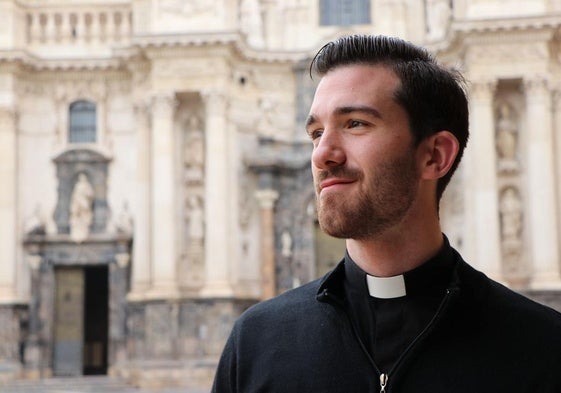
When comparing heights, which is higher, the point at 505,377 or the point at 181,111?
the point at 181,111

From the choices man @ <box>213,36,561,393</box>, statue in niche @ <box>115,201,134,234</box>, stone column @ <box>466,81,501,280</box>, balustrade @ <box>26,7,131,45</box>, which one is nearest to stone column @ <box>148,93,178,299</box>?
statue in niche @ <box>115,201,134,234</box>

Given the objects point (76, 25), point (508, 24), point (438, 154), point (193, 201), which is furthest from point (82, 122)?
point (438, 154)

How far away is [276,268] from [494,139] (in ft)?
25.0

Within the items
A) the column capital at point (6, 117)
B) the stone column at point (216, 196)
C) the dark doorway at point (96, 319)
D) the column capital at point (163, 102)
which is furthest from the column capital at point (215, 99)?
the dark doorway at point (96, 319)

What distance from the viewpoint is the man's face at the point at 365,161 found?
9.43 feet

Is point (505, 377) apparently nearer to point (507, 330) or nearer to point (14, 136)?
point (507, 330)

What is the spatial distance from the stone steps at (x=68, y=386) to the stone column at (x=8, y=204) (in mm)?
2649

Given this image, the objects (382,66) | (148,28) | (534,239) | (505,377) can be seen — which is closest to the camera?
→ (505,377)

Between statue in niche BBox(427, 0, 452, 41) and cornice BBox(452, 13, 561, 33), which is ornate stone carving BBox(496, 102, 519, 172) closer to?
cornice BBox(452, 13, 561, 33)

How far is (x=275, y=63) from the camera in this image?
29875mm

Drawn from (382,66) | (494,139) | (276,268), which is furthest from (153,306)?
(382,66)

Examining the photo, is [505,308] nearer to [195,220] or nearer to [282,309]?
[282,309]

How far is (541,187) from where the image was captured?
1050 inches

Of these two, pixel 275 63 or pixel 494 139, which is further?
pixel 275 63
